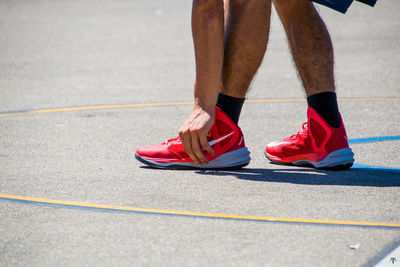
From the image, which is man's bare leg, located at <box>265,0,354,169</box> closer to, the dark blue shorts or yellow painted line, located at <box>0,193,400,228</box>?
the dark blue shorts

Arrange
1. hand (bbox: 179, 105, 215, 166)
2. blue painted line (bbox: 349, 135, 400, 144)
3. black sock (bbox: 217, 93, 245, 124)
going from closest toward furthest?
hand (bbox: 179, 105, 215, 166), black sock (bbox: 217, 93, 245, 124), blue painted line (bbox: 349, 135, 400, 144)

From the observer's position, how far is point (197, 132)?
149 inches

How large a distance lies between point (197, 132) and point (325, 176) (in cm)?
68

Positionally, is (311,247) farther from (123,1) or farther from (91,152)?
(123,1)

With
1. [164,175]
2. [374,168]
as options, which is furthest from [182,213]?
[374,168]

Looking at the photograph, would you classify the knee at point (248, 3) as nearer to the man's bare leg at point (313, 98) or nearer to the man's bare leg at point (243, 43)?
the man's bare leg at point (243, 43)

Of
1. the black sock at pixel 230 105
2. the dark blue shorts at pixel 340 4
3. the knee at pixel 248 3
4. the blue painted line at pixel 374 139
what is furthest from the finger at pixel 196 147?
the blue painted line at pixel 374 139

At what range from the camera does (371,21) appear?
36.8 feet

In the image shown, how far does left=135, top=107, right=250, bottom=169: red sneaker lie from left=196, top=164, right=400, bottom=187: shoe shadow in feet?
0.19

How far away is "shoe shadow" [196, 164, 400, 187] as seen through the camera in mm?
3674

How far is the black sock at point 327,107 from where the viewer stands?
3.96 metres

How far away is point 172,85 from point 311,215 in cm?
367

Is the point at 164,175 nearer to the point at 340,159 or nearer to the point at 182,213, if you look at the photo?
the point at 182,213

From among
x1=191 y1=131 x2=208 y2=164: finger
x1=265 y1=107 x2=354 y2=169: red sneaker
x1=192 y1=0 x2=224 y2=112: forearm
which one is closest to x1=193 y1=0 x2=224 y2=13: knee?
x1=192 y1=0 x2=224 y2=112: forearm
